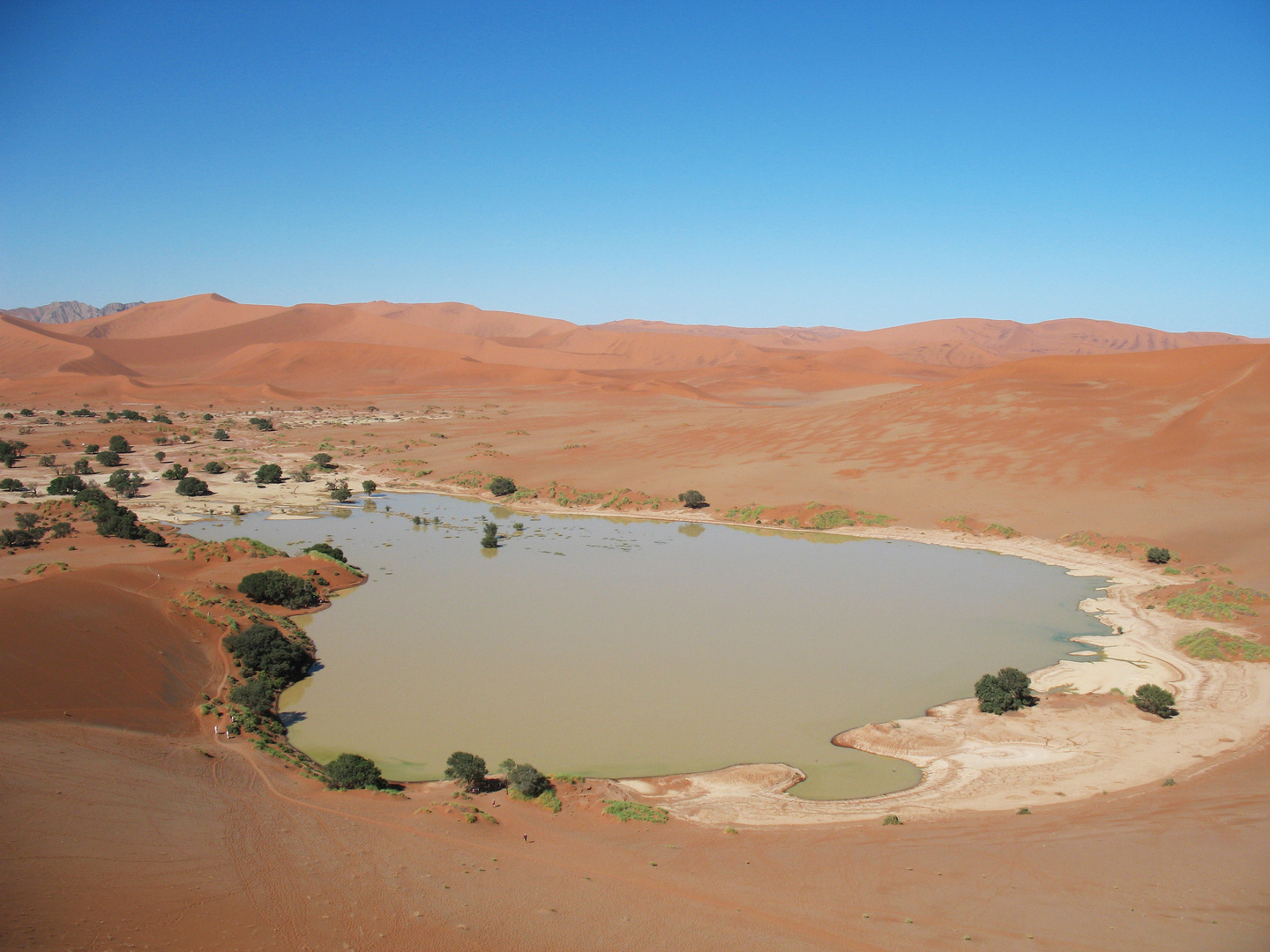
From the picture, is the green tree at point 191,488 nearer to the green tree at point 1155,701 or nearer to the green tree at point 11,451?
the green tree at point 11,451

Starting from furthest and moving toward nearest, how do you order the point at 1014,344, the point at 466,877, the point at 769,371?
the point at 1014,344
the point at 769,371
the point at 466,877

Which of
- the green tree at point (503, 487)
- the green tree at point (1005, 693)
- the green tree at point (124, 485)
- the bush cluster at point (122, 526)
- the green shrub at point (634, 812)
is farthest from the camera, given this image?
the green tree at point (503, 487)

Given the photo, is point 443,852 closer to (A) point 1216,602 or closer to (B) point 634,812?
(B) point 634,812

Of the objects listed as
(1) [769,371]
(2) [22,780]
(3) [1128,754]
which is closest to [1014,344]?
(1) [769,371]

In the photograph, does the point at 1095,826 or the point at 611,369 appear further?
the point at 611,369

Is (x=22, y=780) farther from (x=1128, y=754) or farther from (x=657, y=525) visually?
(x=657, y=525)

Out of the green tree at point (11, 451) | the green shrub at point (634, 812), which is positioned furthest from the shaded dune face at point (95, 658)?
the green tree at point (11, 451)
